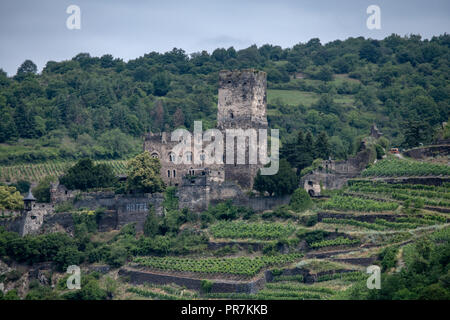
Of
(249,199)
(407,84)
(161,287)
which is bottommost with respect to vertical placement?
(161,287)

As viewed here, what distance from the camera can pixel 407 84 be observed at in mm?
101375

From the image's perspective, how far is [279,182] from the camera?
2338 inches

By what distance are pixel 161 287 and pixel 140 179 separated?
10.1m

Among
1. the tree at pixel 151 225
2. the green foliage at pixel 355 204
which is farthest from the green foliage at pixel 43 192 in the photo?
the green foliage at pixel 355 204

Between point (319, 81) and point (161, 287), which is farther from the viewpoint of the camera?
point (319, 81)

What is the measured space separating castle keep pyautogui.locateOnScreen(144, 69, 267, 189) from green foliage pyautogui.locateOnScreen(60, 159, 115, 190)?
305 centimetres

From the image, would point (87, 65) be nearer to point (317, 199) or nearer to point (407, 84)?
point (407, 84)

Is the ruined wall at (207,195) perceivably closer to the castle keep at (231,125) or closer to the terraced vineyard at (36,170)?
the castle keep at (231,125)

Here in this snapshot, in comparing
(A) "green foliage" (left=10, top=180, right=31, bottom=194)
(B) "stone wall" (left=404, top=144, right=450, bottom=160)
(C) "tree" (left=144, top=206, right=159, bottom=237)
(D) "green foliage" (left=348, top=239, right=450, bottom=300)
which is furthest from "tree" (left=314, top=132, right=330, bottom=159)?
(A) "green foliage" (left=10, top=180, right=31, bottom=194)

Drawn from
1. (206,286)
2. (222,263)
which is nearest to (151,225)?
(222,263)

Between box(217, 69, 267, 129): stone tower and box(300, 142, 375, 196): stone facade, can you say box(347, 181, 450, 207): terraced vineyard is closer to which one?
box(300, 142, 375, 196): stone facade
